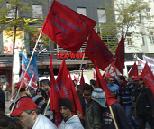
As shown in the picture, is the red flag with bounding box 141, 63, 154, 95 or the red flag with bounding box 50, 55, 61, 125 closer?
the red flag with bounding box 50, 55, 61, 125

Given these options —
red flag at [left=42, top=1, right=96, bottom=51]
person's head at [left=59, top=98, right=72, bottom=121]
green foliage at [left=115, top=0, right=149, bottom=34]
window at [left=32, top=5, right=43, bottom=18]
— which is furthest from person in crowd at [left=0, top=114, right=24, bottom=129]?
window at [left=32, top=5, right=43, bottom=18]

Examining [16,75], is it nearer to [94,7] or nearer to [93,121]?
[93,121]

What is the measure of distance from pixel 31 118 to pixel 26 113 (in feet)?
0.28

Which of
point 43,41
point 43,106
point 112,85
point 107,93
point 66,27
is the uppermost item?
point 66,27

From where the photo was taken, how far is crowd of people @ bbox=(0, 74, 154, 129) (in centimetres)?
481

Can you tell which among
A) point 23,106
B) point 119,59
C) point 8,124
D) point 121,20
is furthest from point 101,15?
point 8,124

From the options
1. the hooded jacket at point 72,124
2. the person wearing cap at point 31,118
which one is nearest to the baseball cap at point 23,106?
the person wearing cap at point 31,118

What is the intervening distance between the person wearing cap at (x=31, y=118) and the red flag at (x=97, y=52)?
A: 5082mm

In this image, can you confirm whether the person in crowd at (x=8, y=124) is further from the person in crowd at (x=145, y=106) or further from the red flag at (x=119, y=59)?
the red flag at (x=119, y=59)

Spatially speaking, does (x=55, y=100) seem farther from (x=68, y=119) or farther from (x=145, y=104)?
(x=145, y=104)

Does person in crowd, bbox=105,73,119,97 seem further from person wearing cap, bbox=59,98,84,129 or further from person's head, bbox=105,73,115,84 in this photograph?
person wearing cap, bbox=59,98,84,129

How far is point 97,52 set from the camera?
10.2 m

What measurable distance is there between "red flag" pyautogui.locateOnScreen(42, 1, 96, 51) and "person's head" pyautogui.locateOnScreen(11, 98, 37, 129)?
173 inches

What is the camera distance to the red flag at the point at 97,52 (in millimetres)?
10008
